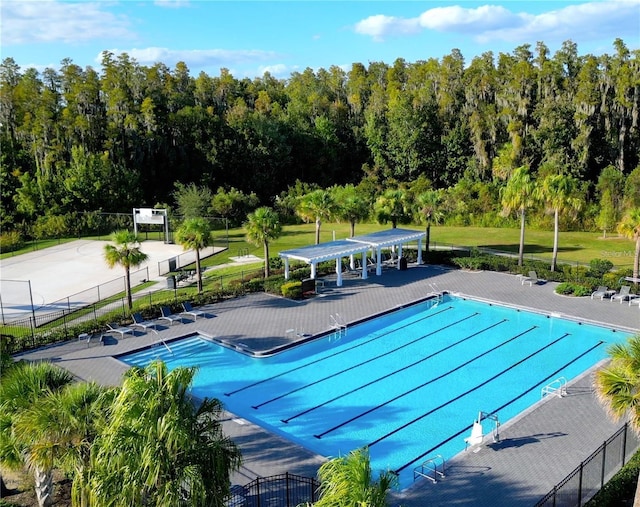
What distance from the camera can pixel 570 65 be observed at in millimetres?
54312

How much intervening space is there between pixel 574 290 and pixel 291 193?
3606 centimetres

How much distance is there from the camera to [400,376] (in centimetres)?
1978

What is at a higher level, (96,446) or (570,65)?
(570,65)

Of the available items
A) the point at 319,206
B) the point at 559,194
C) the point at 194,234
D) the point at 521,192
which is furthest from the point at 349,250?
the point at 559,194

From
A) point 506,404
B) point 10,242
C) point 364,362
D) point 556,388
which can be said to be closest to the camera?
point 506,404

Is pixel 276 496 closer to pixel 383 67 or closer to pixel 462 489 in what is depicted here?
pixel 462 489

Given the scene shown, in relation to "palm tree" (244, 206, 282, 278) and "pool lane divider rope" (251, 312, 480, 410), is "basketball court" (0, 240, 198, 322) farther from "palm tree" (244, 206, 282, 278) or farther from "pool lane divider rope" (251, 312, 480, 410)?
"pool lane divider rope" (251, 312, 480, 410)

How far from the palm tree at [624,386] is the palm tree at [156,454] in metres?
6.43

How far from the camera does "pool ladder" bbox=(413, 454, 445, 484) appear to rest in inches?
530

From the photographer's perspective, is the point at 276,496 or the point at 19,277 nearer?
the point at 276,496

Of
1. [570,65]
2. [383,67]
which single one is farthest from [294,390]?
[383,67]

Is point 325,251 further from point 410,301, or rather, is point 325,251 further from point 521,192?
point 521,192

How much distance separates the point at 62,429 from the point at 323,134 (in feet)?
195

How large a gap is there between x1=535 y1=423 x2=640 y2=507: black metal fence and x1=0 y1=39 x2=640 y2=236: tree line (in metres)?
32.8
